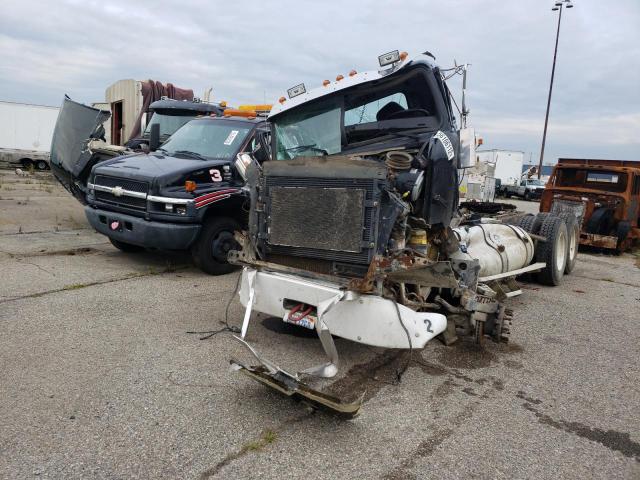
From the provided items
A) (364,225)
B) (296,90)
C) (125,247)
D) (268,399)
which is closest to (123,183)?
(125,247)

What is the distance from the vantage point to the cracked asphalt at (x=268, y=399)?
10.0ft

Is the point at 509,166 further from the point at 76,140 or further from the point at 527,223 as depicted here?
the point at 76,140

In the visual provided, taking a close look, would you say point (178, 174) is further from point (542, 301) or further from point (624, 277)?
point (624, 277)

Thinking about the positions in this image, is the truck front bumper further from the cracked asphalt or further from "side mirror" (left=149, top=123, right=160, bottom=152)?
"side mirror" (left=149, top=123, right=160, bottom=152)

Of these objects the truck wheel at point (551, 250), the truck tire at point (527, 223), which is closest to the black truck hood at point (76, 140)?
the truck tire at point (527, 223)

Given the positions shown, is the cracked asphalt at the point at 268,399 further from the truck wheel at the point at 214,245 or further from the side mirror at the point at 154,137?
the side mirror at the point at 154,137

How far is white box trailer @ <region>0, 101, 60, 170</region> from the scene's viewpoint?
27438mm

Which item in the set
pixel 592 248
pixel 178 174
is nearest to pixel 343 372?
pixel 178 174

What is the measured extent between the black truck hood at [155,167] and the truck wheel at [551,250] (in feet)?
15.9

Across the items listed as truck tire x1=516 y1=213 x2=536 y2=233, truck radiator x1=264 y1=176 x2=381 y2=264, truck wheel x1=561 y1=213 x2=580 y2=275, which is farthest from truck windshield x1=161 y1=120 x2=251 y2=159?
truck wheel x1=561 y1=213 x2=580 y2=275

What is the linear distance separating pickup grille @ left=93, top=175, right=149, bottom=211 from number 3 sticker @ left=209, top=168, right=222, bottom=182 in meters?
0.88

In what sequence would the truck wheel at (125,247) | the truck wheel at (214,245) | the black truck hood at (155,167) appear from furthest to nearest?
the truck wheel at (125,247)
the truck wheel at (214,245)
the black truck hood at (155,167)

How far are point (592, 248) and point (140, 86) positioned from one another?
12722mm

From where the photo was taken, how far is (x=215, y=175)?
7203 millimetres
